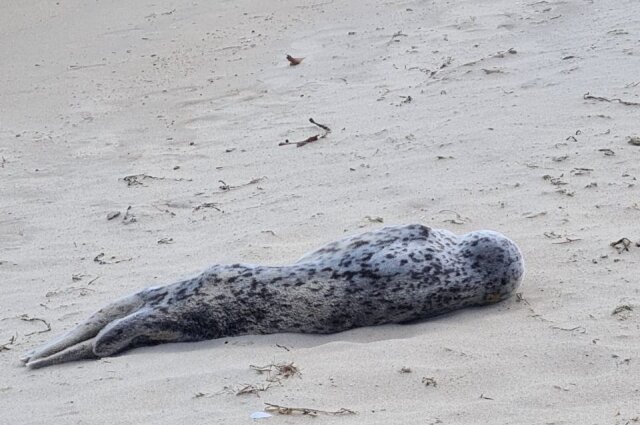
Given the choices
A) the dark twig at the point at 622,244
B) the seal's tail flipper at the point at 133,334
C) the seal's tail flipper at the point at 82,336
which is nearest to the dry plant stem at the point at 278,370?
the seal's tail flipper at the point at 133,334

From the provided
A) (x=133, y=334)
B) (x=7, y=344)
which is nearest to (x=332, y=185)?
(x=133, y=334)

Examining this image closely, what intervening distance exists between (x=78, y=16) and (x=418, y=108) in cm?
719

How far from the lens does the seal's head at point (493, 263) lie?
4814mm

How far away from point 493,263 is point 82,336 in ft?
6.07

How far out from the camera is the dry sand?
4.08m

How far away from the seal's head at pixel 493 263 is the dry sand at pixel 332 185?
0.08m

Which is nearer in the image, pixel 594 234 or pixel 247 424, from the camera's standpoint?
pixel 247 424

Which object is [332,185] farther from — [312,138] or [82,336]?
[82,336]

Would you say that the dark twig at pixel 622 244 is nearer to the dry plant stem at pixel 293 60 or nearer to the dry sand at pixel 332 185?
the dry sand at pixel 332 185

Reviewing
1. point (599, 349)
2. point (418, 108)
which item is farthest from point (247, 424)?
point (418, 108)

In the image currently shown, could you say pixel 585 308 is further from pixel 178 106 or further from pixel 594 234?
pixel 178 106

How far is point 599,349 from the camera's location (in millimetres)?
4137

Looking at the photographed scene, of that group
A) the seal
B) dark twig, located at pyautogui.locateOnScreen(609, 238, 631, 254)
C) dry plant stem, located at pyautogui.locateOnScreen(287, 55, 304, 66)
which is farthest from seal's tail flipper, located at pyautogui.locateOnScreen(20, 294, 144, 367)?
dry plant stem, located at pyautogui.locateOnScreen(287, 55, 304, 66)

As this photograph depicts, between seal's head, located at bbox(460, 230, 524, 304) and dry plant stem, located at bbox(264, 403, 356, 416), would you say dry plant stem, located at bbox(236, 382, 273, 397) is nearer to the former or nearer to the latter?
dry plant stem, located at bbox(264, 403, 356, 416)
